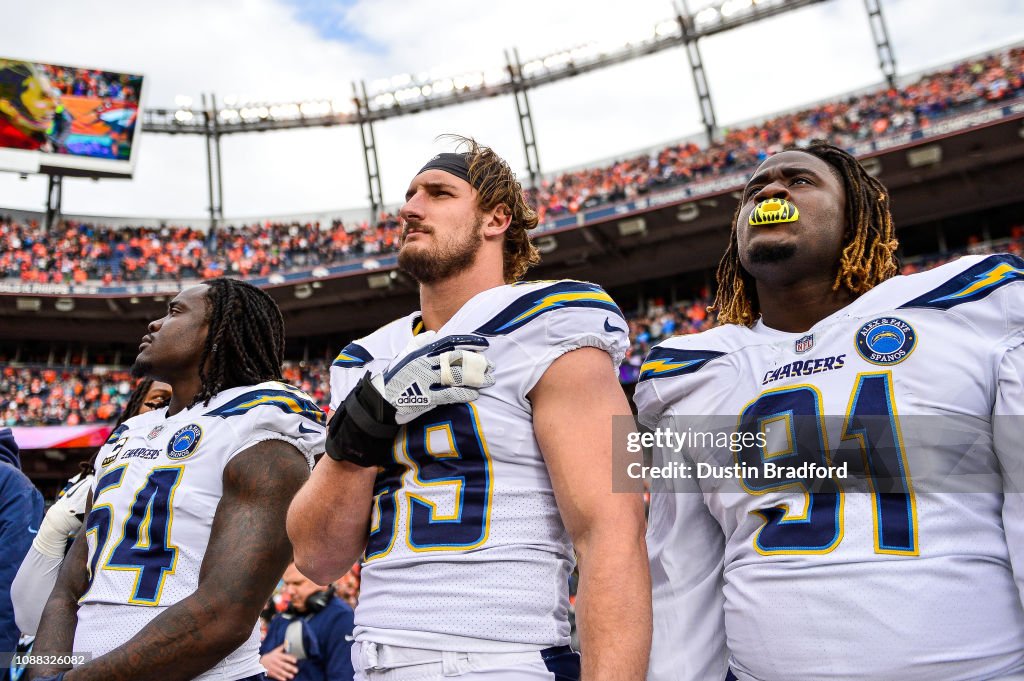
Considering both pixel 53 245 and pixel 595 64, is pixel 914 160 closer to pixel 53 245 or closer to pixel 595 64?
pixel 595 64

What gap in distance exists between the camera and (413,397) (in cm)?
169

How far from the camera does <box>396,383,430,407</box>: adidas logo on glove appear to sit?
5.53 feet

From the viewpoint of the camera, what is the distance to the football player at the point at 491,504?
1648 mm

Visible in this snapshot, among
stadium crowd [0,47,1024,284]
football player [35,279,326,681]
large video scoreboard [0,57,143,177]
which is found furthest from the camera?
large video scoreboard [0,57,143,177]

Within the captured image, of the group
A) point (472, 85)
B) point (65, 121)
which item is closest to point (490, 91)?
point (472, 85)

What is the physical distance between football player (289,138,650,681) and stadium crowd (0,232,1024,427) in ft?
56.9

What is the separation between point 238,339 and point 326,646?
2.24 metres

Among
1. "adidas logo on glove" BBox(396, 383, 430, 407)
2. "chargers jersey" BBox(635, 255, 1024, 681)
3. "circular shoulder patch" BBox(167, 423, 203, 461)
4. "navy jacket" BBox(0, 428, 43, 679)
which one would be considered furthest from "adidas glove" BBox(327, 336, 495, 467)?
"navy jacket" BBox(0, 428, 43, 679)

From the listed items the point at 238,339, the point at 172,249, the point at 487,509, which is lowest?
the point at 487,509

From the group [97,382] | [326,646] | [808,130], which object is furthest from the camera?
[97,382]

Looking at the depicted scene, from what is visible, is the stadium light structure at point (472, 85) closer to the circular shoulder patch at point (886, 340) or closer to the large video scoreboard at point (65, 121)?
the large video scoreboard at point (65, 121)

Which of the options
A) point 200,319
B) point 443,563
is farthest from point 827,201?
point 200,319

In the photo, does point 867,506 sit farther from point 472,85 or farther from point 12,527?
point 472,85

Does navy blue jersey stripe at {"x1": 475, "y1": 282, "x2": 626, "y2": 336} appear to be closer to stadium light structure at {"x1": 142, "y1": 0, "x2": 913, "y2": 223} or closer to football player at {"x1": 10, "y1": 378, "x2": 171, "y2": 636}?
football player at {"x1": 10, "y1": 378, "x2": 171, "y2": 636}
